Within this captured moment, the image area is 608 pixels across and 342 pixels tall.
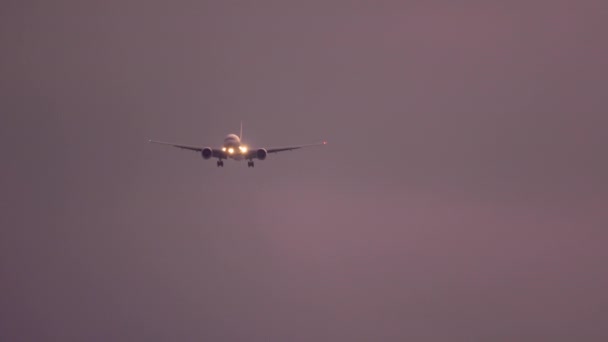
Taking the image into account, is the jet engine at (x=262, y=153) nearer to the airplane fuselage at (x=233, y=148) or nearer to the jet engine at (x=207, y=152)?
the airplane fuselage at (x=233, y=148)

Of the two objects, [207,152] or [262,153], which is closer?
[207,152]

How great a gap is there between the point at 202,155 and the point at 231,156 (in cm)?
371

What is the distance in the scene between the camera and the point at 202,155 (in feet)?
278

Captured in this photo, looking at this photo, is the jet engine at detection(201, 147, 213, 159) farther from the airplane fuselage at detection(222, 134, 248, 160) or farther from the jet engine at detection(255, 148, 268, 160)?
the jet engine at detection(255, 148, 268, 160)

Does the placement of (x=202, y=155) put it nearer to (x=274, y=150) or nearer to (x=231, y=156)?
(x=231, y=156)

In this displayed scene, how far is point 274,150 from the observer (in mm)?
86312

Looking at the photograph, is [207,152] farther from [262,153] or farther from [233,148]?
[262,153]

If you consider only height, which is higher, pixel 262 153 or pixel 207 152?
pixel 207 152

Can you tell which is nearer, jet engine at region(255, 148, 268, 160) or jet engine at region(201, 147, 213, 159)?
jet engine at region(201, 147, 213, 159)

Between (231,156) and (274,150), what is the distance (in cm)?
548

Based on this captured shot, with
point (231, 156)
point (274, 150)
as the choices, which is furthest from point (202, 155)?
point (274, 150)

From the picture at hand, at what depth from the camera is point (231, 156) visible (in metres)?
86.1

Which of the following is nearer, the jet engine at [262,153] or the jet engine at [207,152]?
the jet engine at [207,152]
